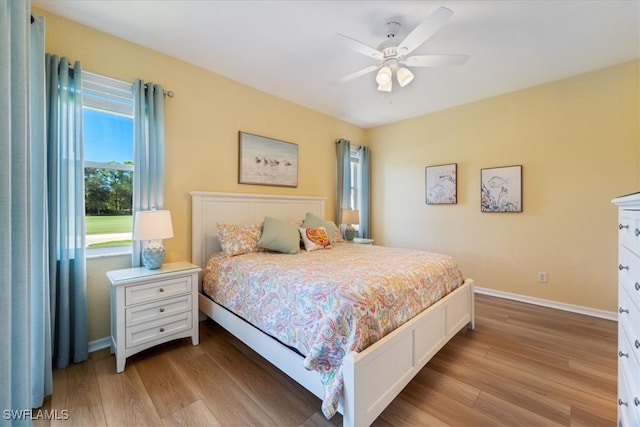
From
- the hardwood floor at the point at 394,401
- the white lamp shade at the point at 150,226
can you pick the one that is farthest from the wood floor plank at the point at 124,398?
the white lamp shade at the point at 150,226

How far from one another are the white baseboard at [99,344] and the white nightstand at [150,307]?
165mm

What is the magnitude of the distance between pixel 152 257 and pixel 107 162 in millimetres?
964

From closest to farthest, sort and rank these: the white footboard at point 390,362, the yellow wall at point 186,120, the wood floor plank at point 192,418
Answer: the white footboard at point 390,362 → the wood floor plank at point 192,418 → the yellow wall at point 186,120

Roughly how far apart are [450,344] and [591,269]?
6.72 ft

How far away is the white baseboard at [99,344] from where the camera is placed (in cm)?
221

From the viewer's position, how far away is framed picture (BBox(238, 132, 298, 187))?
324 centimetres

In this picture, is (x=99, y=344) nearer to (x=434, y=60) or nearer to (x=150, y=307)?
(x=150, y=307)

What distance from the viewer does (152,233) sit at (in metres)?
2.13

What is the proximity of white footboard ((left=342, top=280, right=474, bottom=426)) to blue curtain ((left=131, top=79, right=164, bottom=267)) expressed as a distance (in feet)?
7.01

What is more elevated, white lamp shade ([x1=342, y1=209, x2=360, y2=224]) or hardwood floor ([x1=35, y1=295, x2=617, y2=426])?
white lamp shade ([x1=342, y1=209, x2=360, y2=224])

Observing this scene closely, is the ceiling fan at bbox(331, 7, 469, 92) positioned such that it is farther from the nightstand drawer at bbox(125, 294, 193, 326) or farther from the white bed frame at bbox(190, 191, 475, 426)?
the nightstand drawer at bbox(125, 294, 193, 326)

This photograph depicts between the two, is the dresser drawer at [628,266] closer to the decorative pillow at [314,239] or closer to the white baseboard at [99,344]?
the decorative pillow at [314,239]

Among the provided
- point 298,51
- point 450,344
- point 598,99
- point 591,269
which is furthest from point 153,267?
point 598,99

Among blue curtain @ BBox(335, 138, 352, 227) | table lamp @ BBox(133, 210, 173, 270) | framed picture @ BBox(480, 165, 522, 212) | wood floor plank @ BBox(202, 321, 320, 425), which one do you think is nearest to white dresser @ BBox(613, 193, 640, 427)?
wood floor plank @ BBox(202, 321, 320, 425)
